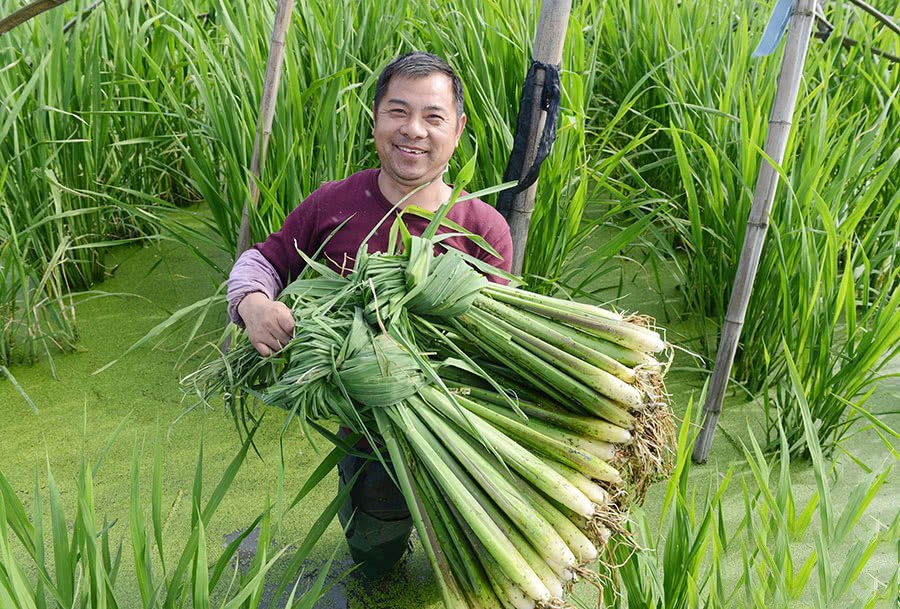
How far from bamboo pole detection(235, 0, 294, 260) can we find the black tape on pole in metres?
0.52

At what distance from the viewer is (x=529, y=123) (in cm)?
149

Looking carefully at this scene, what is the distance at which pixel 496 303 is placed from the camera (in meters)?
1.04

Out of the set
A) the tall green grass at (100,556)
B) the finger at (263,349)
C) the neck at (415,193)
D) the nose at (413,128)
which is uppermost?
the nose at (413,128)

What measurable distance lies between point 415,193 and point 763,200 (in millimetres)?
706

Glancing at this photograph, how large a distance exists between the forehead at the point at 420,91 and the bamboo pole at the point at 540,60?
340 mm

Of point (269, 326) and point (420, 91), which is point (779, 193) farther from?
point (269, 326)

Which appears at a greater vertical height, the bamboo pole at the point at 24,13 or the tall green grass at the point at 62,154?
the bamboo pole at the point at 24,13

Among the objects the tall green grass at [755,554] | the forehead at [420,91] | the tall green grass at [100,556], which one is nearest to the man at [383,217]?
the forehead at [420,91]

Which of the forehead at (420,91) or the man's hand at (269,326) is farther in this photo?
the forehead at (420,91)

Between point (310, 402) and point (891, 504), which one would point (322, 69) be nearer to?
point (310, 402)

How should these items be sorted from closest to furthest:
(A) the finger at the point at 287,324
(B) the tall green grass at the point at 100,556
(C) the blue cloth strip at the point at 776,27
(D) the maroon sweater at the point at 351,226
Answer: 1. (B) the tall green grass at the point at 100,556
2. (A) the finger at the point at 287,324
3. (D) the maroon sweater at the point at 351,226
4. (C) the blue cloth strip at the point at 776,27

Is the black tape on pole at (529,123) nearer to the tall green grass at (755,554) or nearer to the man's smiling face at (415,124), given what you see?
the man's smiling face at (415,124)

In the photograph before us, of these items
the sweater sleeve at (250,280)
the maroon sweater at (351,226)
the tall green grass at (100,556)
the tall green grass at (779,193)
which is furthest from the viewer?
the tall green grass at (779,193)

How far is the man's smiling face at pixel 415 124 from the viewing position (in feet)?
3.83
